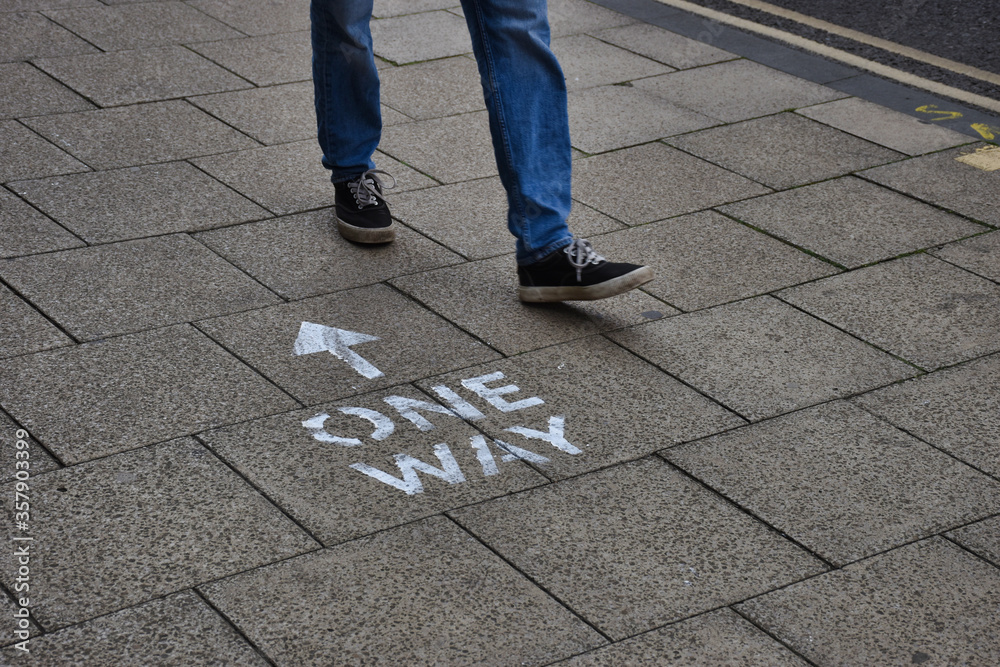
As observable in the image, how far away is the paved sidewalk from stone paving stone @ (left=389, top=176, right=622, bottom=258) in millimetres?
14

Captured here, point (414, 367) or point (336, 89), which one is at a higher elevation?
point (336, 89)

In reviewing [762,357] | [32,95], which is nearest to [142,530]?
[762,357]

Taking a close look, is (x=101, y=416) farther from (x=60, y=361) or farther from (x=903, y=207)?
(x=903, y=207)

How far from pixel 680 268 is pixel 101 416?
1.89m

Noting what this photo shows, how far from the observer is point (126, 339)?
331cm

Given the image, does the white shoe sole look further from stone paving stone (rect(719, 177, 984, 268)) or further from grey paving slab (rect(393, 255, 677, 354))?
stone paving stone (rect(719, 177, 984, 268))

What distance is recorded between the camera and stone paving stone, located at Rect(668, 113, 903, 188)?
471 cm

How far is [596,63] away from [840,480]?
3.49 metres

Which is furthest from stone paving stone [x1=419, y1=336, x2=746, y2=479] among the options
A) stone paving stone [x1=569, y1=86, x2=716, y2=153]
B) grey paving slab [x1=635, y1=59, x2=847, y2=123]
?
grey paving slab [x1=635, y1=59, x2=847, y2=123]

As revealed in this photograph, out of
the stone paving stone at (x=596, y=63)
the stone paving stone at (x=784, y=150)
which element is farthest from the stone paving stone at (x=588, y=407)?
the stone paving stone at (x=596, y=63)

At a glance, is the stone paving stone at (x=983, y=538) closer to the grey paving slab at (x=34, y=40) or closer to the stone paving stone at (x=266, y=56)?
the stone paving stone at (x=266, y=56)

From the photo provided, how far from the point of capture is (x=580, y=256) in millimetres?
3547

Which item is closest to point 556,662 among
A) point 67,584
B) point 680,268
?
point 67,584

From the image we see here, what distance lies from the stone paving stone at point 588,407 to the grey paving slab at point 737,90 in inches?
90.1
